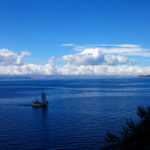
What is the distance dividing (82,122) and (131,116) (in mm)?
16083

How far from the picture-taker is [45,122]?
5675cm

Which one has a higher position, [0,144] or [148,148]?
[148,148]

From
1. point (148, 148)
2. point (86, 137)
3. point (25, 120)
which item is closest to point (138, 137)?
point (148, 148)

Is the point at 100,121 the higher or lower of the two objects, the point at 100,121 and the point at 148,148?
the lower

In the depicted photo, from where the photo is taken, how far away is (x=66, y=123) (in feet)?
177

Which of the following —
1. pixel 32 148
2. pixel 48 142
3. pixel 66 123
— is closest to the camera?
pixel 32 148

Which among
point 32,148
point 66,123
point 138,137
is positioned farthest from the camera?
point 66,123

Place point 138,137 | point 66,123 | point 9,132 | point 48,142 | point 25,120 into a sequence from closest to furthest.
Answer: point 138,137
point 48,142
point 9,132
point 66,123
point 25,120

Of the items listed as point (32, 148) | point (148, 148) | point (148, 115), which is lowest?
point (32, 148)

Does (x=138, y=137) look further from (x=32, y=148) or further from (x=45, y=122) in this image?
(x=45, y=122)

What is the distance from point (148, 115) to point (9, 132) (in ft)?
114

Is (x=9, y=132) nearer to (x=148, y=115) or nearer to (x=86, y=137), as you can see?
(x=86, y=137)

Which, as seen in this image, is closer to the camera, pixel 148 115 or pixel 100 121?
pixel 148 115

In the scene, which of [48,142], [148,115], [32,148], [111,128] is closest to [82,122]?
[111,128]
